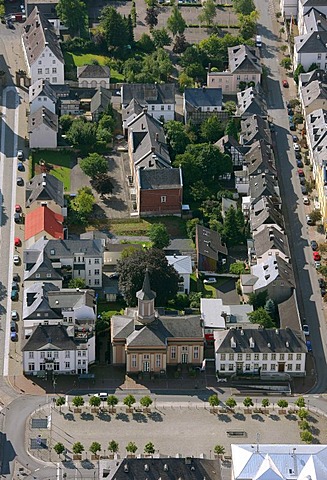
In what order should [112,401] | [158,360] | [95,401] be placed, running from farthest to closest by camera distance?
[158,360]
[112,401]
[95,401]

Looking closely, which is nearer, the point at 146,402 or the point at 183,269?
the point at 146,402

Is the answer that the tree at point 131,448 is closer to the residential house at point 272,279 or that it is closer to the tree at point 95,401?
the tree at point 95,401

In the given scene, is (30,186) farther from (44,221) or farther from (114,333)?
(114,333)

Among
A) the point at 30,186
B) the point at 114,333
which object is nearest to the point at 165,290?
the point at 114,333

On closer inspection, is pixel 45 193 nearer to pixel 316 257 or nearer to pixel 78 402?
pixel 316 257

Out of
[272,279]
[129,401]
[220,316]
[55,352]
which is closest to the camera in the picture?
[129,401]

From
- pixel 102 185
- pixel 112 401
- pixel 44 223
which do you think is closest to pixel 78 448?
pixel 112 401
